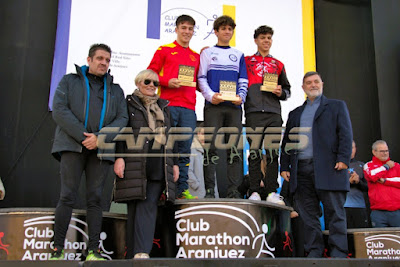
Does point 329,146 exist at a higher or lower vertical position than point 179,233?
higher

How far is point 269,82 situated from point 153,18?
216 cm

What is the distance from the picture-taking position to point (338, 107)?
374 cm

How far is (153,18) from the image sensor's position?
5.68 meters

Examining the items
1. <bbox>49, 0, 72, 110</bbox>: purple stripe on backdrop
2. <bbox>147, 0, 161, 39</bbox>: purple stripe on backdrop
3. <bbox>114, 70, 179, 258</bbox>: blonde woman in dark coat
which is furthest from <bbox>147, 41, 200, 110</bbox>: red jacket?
<bbox>49, 0, 72, 110</bbox>: purple stripe on backdrop

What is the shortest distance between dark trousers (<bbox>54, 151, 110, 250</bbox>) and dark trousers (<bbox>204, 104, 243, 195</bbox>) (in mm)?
961

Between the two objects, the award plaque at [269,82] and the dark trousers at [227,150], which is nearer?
the dark trousers at [227,150]

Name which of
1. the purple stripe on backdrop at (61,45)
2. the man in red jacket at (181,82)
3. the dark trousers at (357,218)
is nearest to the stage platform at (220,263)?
the man in red jacket at (181,82)

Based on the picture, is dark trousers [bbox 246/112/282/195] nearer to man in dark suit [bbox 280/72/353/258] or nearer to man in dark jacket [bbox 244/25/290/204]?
man in dark jacket [bbox 244/25/290/204]

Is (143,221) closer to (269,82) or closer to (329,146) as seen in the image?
(329,146)

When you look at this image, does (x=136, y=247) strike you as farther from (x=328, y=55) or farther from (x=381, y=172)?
(x=328, y=55)

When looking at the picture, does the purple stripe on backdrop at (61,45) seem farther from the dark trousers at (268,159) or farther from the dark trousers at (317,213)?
the dark trousers at (317,213)

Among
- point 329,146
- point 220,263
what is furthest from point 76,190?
point 329,146

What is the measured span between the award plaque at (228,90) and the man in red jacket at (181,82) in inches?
9.4

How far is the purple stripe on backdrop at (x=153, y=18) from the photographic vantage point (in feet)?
18.5
